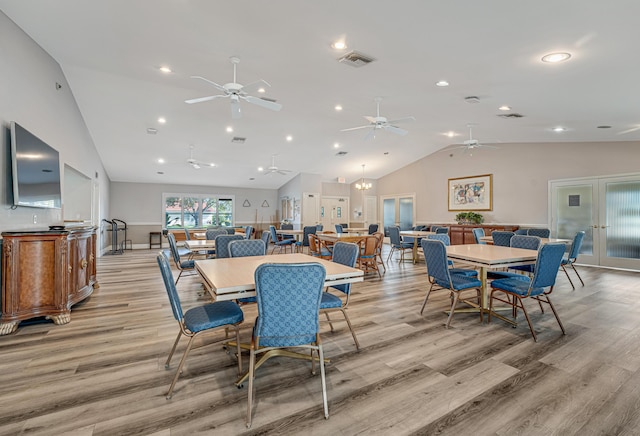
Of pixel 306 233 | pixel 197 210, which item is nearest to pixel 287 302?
pixel 306 233

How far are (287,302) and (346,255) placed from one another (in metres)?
1.32

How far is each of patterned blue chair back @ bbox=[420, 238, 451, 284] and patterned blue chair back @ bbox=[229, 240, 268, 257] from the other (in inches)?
79.2

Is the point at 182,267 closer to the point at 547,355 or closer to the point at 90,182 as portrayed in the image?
the point at 547,355

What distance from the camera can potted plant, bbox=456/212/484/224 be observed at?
9.28 m

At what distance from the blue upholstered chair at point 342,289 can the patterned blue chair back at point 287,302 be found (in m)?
0.55

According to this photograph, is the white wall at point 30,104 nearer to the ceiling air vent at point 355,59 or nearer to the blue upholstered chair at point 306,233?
the ceiling air vent at point 355,59

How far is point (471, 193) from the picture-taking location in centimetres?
978

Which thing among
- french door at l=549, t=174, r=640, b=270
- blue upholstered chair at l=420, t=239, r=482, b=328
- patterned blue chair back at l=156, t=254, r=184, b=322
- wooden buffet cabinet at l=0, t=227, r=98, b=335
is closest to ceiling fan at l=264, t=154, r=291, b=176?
wooden buffet cabinet at l=0, t=227, r=98, b=335

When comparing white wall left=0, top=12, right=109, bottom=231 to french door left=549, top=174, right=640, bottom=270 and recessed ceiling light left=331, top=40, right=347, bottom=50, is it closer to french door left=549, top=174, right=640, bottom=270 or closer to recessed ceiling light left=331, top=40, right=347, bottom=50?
recessed ceiling light left=331, top=40, right=347, bottom=50

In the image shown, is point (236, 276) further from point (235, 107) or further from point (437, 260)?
point (235, 107)

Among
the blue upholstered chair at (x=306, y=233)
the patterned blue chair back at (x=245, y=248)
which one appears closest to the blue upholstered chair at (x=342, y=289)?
the patterned blue chair back at (x=245, y=248)

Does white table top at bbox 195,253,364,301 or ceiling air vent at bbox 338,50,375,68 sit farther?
ceiling air vent at bbox 338,50,375,68

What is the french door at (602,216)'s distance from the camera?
265 inches

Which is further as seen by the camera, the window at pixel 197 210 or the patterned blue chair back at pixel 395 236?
the window at pixel 197 210
